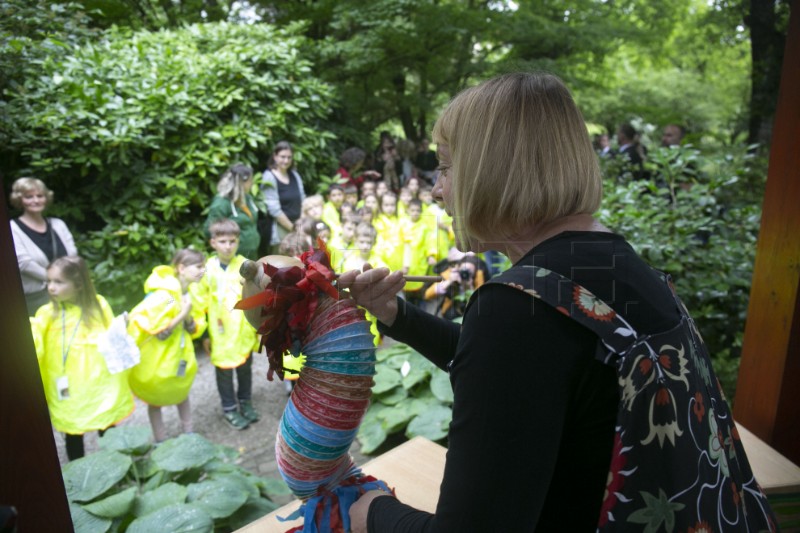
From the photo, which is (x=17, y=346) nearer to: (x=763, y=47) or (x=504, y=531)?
(x=504, y=531)

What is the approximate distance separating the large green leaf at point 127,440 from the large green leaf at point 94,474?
0.49 feet

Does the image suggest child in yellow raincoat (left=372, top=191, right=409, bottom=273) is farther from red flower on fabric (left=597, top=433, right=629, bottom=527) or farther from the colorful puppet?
red flower on fabric (left=597, top=433, right=629, bottom=527)

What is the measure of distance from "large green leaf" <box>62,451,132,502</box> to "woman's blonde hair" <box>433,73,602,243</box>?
2143 mm

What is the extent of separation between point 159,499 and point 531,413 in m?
2.05

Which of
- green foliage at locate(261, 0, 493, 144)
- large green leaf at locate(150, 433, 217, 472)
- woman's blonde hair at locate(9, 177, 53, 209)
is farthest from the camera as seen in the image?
green foliage at locate(261, 0, 493, 144)

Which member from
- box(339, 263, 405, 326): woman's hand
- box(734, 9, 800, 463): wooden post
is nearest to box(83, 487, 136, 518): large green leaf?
box(339, 263, 405, 326): woman's hand

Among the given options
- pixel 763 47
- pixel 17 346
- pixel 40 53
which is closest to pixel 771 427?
pixel 17 346

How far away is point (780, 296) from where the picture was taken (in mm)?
2109

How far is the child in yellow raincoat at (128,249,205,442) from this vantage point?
319 centimetres

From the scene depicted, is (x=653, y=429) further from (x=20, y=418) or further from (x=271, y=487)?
(x=271, y=487)

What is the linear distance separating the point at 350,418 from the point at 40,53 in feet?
8.87

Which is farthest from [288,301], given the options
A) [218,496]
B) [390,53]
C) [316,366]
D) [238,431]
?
[390,53]

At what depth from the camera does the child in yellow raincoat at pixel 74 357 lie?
112 inches

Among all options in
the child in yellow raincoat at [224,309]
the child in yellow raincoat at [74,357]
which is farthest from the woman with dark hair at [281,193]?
the child in yellow raincoat at [74,357]
